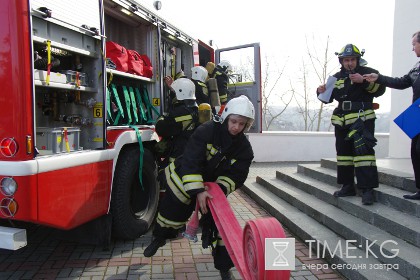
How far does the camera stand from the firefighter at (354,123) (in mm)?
4074

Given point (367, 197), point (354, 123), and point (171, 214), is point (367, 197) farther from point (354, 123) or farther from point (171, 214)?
point (171, 214)

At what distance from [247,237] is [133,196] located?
2.16 m

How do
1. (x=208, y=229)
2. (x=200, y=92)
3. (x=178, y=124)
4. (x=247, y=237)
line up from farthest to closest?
(x=200, y=92), (x=178, y=124), (x=208, y=229), (x=247, y=237)

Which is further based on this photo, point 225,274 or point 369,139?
point 369,139

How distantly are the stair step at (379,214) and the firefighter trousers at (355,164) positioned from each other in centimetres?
23

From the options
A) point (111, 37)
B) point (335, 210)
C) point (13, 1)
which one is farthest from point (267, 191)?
point (13, 1)

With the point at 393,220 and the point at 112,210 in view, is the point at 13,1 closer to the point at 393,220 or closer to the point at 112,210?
the point at 112,210

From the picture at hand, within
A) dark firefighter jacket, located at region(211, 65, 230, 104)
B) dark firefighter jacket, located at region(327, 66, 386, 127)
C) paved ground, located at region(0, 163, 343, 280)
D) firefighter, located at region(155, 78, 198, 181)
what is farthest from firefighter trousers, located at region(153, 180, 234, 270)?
dark firefighter jacket, located at region(211, 65, 230, 104)

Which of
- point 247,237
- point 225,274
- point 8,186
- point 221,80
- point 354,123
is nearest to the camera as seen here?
point 247,237

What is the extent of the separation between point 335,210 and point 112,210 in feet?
8.52

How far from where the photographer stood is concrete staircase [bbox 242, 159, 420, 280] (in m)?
3.18

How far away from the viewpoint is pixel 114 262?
3.58m

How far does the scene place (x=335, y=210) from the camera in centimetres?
438

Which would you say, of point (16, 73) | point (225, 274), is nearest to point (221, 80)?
point (225, 274)
